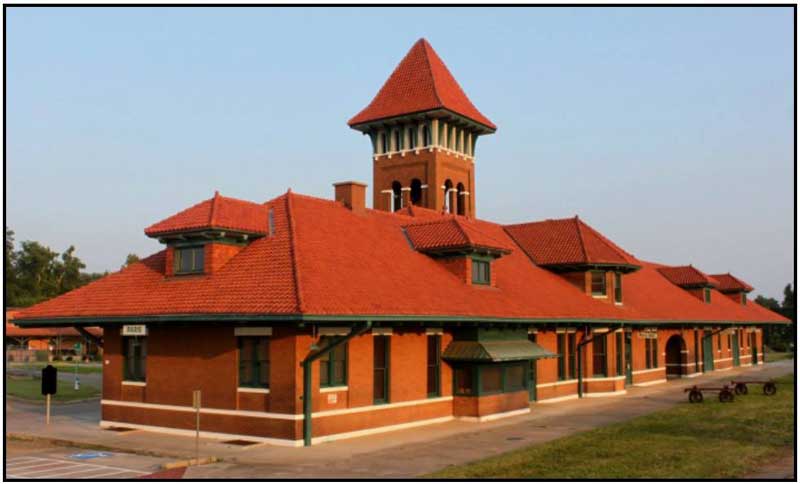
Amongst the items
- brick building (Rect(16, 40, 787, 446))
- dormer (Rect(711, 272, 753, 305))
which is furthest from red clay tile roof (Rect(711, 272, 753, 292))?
brick building (Rect(16, 40, 787, 446))

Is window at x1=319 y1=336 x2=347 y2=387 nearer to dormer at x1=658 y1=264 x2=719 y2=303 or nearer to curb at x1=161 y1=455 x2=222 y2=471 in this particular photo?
curb at x1=161 y1=455 x2=222 y2=471

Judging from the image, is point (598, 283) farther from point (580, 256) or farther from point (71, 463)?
point (71, 463)

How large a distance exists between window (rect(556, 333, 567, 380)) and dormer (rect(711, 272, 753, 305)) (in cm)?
→ 3255

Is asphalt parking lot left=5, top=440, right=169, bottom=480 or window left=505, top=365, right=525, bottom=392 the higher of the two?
window left=505, top=365, right=525, bottom=392

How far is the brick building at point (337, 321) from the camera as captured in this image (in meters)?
22.4

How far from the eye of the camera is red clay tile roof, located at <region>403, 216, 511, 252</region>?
2965 cm

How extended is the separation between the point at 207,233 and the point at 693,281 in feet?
129

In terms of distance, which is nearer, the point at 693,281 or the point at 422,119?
the point at 422,119

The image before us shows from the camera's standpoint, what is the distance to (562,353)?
35.4 m

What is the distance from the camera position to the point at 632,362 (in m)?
41.5

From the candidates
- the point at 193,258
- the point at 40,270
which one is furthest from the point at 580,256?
the point at 40,270

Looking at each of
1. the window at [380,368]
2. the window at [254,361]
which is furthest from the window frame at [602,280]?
the window at [254,361]

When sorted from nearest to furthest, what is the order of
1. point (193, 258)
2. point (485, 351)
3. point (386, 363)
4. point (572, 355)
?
point (386, 363) → point (193, 258) → point (485, 351) → point (572, 355)

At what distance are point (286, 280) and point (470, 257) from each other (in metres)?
9.11
